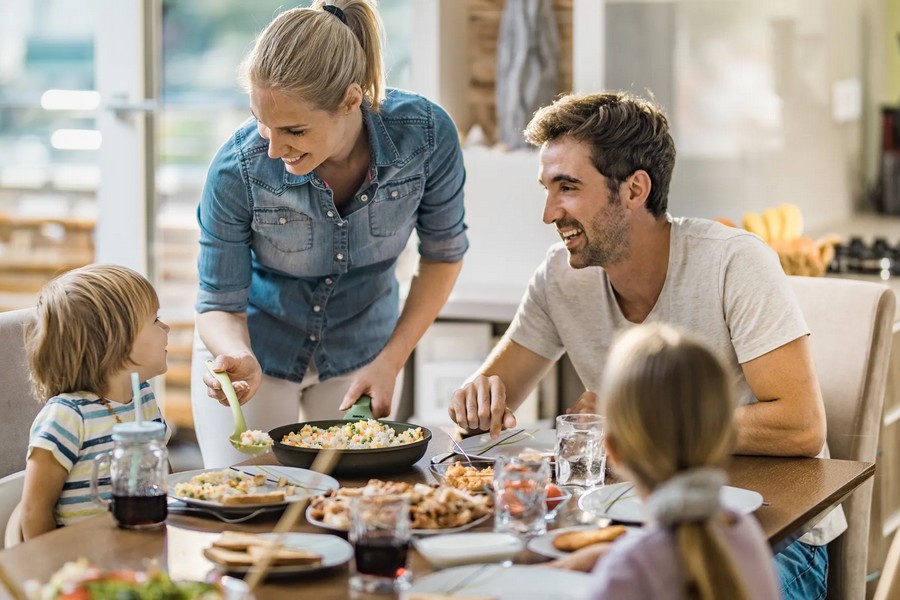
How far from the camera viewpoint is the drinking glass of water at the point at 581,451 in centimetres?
175

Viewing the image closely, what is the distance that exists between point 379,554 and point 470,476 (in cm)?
42

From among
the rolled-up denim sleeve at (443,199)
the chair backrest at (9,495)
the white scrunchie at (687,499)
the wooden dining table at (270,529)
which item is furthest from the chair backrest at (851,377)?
the chair backrest at (9,495)

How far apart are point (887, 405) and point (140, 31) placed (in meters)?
2.76

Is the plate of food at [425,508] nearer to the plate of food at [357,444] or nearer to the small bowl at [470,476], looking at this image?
the small bowl at [470,476]

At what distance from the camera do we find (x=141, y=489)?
1539 millimetres

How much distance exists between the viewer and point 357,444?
1.84 metres

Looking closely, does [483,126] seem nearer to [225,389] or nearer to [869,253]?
[869,253]

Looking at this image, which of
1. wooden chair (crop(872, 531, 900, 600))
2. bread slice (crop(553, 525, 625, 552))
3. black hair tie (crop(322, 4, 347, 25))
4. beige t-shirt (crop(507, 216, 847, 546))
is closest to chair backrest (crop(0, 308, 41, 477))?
black hair tie (crop(322, 4, 347, 25))

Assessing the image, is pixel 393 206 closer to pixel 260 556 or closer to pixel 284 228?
pixel 284 228

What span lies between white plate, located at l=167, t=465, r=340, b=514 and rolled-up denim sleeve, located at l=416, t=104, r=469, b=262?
83 cm

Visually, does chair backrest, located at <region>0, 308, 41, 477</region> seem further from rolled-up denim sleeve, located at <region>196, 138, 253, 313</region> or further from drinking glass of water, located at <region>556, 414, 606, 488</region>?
drinking glass of water, located at <region>556, 414, 606, 488</region>

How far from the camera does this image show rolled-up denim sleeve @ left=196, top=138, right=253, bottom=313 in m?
2.25

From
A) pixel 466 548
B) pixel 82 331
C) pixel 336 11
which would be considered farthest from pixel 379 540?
pixel 336 11

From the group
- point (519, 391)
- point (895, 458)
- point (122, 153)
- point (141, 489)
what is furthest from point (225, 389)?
point (122, 153)
